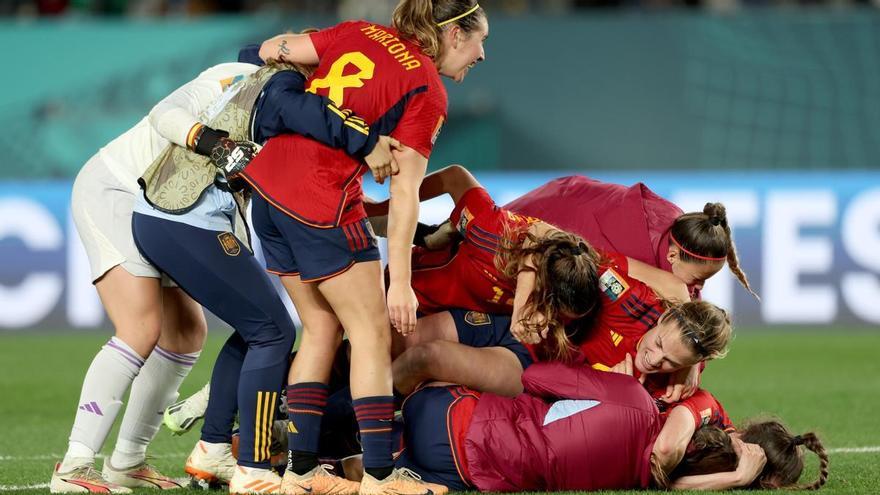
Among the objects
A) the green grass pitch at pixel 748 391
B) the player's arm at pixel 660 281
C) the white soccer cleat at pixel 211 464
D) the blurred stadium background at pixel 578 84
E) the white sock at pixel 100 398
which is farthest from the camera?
the blurred stadium background at pixel 578 84

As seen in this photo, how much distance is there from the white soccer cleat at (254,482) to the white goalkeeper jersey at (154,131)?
1.26m

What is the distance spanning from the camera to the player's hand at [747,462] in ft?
15.5

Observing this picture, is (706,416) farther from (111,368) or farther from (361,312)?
(111,368)

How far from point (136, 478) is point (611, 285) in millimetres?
2039

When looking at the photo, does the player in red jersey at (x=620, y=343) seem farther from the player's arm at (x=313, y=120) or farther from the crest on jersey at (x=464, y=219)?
the player's arm at (x=313, y=120)

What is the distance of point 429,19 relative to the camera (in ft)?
15.3

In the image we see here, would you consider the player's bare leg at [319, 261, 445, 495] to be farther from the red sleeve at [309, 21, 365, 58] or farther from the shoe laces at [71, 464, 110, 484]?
the shoe laces at [71, 464, 110, 484]

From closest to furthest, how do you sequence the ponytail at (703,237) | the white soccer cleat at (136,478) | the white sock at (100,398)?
1. the white sock at (100,398)
2. the white soccer cleat at (136,478)
3. the ponytail at (703,237)

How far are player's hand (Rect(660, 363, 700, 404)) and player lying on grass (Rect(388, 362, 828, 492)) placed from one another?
0.44 feet

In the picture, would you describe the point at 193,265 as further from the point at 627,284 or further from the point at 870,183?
the point at 870,183

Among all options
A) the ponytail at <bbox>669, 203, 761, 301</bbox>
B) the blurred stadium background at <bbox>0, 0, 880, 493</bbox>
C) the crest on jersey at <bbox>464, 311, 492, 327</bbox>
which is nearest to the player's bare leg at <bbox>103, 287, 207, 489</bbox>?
the crest on jersey at <bbox>464, 311, 492, 327</bbox>

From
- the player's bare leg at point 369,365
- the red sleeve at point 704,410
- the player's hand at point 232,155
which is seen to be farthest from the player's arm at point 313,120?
the red sleeve at point 704,410

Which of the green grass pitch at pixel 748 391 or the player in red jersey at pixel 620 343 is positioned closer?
the player in red jersey at pixel 620 343

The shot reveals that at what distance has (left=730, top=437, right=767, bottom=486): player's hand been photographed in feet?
15.5
